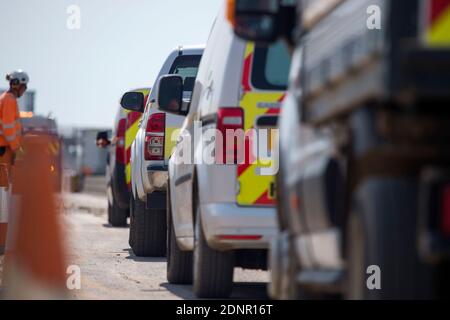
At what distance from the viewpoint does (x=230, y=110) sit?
32.8ft

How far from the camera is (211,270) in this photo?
34.8ft

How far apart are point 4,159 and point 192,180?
425 cm

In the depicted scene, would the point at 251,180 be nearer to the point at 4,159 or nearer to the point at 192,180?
the point at 192,180

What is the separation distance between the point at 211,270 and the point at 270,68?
4.84 ft

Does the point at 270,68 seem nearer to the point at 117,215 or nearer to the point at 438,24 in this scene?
the point at 438,24

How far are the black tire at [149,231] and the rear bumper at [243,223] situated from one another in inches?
252

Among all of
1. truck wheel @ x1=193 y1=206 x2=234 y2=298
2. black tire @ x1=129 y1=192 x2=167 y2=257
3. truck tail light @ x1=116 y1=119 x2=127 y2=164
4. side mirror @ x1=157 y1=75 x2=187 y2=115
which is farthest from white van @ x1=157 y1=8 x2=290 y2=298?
truck tail light @ x1=116 y1=119 x2=127 y2=164

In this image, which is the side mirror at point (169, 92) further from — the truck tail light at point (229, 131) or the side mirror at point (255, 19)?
the side mirror at point (255, 19)

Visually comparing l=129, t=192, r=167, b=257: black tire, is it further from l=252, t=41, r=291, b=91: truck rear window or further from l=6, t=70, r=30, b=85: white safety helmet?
l=252, t=41, r=291, b=91: truck rear window

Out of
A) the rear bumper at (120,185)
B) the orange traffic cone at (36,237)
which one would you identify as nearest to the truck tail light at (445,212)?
the orange traffic cone at (36,237)

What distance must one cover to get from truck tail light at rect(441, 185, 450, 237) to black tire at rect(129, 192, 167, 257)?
11.3 metres

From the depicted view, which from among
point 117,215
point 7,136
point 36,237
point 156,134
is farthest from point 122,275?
point 117,215

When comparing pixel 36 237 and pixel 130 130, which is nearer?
pixel 36 237
